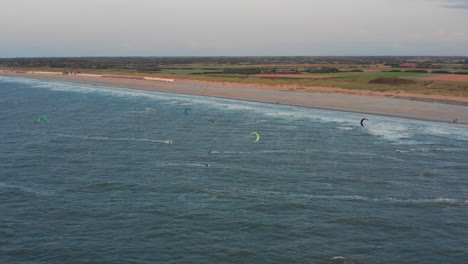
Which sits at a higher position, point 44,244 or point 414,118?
point 414,118

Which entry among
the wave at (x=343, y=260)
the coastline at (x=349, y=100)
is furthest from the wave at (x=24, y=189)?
the coastline at (x=349, y=100)

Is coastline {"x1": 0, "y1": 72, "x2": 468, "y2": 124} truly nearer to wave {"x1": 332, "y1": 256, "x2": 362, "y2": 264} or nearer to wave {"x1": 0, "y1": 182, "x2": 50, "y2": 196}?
wave {"x1": 332, "y1": 256, "x2": 362, "y2": 264}

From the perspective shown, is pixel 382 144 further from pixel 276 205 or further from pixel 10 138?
pixel 10 138

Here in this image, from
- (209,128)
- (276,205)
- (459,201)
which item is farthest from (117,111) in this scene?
(459,201)

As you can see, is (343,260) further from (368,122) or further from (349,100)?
(349,100)

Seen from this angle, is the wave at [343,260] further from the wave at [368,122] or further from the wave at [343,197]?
the wave at [368,122]

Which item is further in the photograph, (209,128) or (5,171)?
(209,128)

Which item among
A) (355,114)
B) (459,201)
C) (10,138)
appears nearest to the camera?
(459,201)
